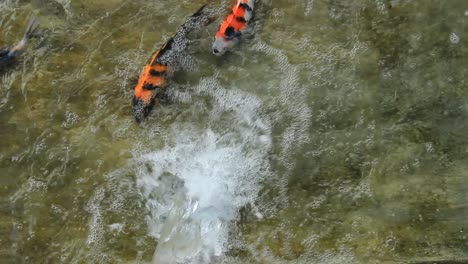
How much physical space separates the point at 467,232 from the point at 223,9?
3.08m

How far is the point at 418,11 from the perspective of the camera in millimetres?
5039

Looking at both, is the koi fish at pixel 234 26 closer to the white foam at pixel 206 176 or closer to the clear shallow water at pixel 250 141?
the clear shallow water at pixel 250 141

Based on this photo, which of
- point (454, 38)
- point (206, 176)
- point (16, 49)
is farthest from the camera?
point (16, 49)

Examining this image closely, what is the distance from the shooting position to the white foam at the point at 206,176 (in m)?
4.98

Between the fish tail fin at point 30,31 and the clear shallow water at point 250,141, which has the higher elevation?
the fish tail fin at point 30,31

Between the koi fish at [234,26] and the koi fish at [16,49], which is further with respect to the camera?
the koi fish at [16,49]

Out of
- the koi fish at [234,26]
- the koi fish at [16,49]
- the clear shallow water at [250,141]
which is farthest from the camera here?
the koi fish at [16,49]

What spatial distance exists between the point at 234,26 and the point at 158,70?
0.85 metres

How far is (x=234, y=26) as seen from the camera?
515 centimetres

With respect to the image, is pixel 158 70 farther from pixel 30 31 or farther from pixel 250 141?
pixel 30 31

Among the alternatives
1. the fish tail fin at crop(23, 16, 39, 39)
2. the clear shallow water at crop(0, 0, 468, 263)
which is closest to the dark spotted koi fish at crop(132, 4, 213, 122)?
the clear shallow water at crop(0, 0, 468, 263)

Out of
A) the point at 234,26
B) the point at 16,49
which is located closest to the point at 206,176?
the point at 234,26

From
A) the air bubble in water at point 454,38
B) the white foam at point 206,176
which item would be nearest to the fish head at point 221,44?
the white foam at point 206,176

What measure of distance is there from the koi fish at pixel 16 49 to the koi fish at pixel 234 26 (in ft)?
6.26
